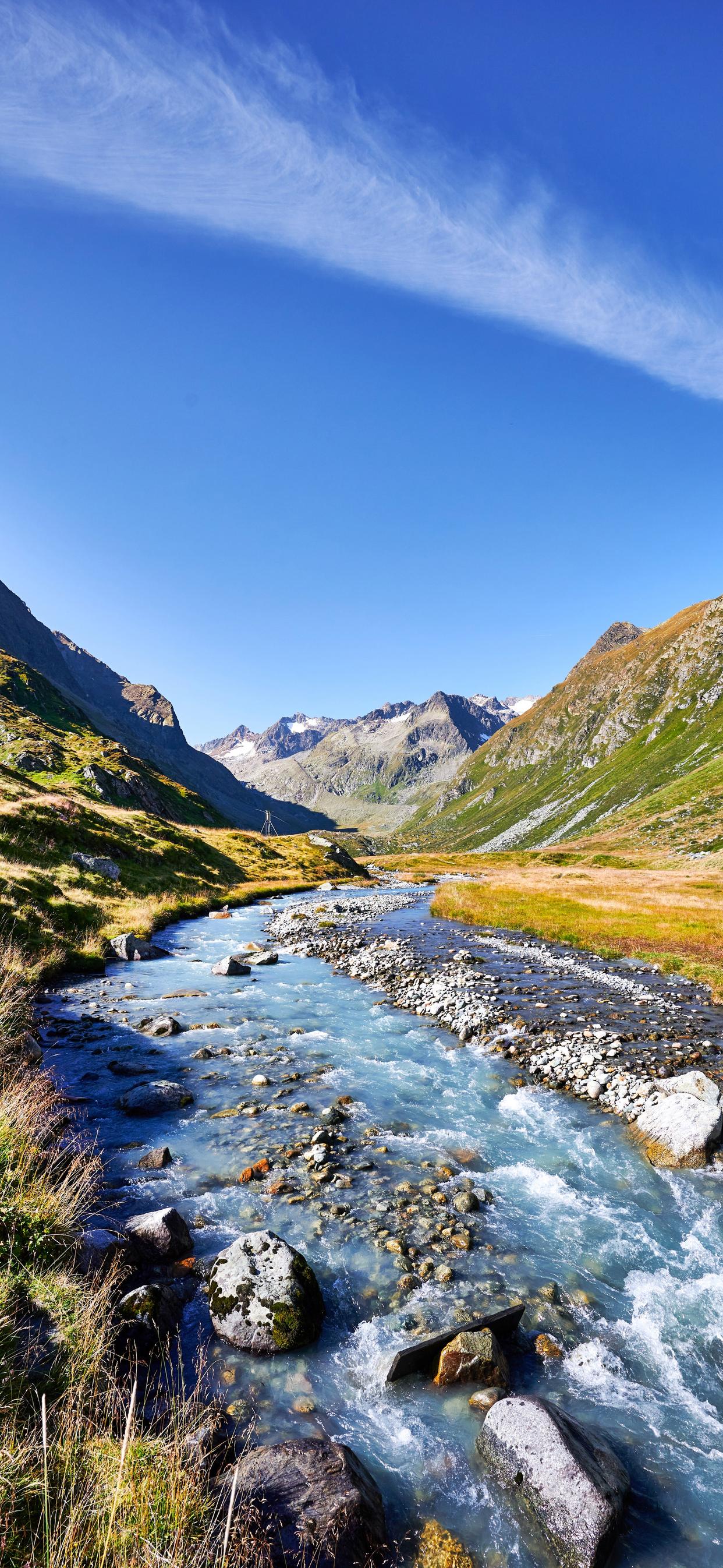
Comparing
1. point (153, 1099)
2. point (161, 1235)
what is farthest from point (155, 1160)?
point (161, 1235)

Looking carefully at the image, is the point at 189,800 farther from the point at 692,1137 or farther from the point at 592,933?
the point at 692,1137

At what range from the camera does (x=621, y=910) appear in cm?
5422

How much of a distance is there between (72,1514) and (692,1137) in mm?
15350

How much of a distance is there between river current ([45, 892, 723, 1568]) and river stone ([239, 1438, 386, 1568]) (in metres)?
0.70

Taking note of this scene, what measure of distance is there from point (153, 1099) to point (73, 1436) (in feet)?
41.7

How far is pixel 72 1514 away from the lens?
14.4 feet

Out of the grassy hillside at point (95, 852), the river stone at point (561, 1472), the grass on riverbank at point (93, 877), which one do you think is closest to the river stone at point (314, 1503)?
the river stone at point (561, 1472)

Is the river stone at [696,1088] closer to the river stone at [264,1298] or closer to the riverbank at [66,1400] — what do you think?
the river stone at [264,1298]

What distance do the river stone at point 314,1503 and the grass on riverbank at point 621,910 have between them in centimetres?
2684

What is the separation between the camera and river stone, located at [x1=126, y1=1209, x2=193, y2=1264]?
10.7 m

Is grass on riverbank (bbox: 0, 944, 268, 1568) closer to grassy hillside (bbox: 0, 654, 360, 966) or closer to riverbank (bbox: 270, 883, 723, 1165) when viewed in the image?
riverbank (bbox: 270, 883, 723, 1165)

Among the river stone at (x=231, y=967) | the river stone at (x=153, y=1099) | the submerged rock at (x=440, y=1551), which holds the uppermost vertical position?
the submerged rock at (x=440, y=1551)

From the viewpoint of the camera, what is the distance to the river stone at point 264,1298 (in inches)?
375

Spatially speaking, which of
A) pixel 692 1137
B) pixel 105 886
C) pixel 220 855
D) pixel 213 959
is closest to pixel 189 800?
pixel 220 855
